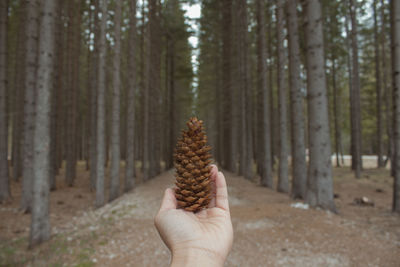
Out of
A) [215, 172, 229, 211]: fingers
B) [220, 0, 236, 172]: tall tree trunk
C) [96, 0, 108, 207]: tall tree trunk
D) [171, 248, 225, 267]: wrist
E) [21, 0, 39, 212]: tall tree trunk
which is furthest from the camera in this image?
[220, 0, 236, 172]: tall tree trunk

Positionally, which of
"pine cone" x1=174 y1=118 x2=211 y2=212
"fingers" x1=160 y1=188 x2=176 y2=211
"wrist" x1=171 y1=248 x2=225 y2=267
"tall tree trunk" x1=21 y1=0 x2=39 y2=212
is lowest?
"wrist" x1=171 y1=248 x2=225 y2=267

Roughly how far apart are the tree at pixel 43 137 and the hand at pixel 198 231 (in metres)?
5.83

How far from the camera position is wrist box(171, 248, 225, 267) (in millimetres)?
1746

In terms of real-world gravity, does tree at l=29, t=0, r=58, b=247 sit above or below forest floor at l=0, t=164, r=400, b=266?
above

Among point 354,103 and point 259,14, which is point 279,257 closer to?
point 259,14

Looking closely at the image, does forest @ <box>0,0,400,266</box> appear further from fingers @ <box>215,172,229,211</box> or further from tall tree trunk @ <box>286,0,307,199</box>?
fingers @ <box>215,172,229,211</box>

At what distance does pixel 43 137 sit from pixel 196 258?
20.6ft

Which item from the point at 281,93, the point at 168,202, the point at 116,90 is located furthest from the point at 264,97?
the point at 168,202

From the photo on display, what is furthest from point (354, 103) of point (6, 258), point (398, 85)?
point (6, 258)

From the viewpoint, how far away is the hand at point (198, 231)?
1835mm

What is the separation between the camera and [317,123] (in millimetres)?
7793

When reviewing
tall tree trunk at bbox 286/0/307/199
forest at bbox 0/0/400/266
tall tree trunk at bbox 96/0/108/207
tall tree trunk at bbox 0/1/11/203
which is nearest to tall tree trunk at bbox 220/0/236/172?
forest at bbox 0/0/400/266

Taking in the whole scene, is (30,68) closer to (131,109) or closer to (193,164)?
(131,109)

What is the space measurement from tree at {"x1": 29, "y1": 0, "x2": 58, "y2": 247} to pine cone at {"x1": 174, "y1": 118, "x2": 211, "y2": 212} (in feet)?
20.2
